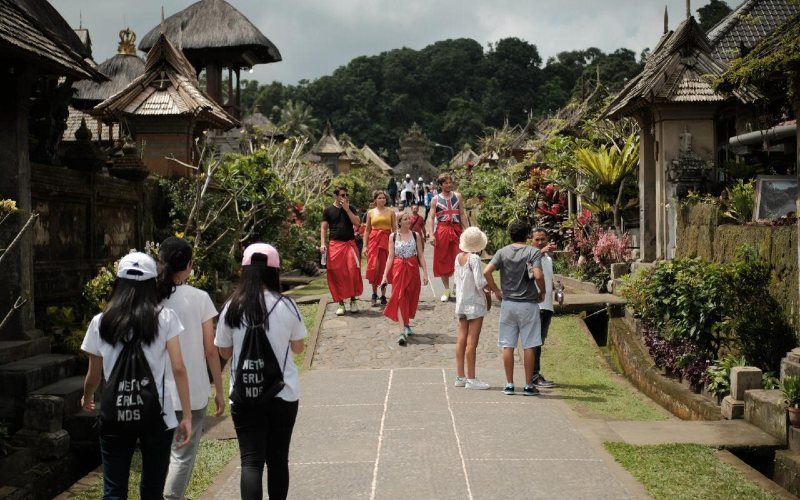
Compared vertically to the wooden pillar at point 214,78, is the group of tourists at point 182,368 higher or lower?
lower

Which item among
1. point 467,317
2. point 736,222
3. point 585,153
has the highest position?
point 585,153

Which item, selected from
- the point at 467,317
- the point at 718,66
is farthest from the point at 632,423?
the point at 718,66

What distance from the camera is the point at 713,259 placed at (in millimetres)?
10727

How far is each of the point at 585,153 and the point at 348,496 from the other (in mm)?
12339

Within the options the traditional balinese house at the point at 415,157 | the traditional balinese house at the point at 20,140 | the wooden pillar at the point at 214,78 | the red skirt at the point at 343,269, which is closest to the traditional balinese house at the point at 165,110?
the red skirt at the point at 343,269

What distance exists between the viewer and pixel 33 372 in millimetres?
7641

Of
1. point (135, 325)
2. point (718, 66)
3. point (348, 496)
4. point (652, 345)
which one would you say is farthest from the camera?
point (718, 66)

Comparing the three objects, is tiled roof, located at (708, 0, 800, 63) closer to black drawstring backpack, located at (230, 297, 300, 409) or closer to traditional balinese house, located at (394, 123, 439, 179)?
black drawstring backpack, located at (230, 297, 300, 409)

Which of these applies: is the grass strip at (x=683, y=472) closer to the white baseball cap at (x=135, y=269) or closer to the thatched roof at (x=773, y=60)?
the thatched roof at (x=773, y=60)

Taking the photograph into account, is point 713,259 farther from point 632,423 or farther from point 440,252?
point 440,252

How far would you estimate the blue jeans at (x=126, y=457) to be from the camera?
Answer: 463 centimetres

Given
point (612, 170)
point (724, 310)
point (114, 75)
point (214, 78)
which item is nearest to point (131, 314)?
point (724, 310)

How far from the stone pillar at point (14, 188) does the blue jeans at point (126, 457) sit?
408 cm

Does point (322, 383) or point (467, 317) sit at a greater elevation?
point (467, 317)
